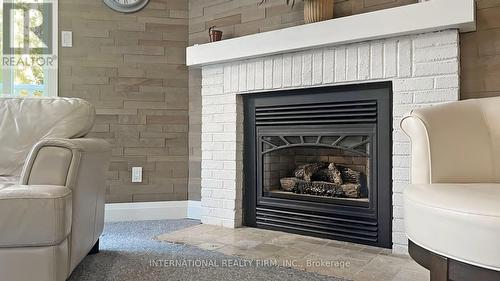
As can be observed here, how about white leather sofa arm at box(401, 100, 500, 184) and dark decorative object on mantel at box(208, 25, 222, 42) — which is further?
dark decorative object on mantel at box(208, 25, 222, 42)

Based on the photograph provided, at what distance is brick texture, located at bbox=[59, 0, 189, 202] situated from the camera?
312 cm

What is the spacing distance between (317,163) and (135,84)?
1528 mm

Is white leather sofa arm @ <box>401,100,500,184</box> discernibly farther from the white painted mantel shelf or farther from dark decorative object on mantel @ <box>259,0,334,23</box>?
dark decorative object on mantel @ <box>259,0,334,23</box>

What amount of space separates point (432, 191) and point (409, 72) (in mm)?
1171

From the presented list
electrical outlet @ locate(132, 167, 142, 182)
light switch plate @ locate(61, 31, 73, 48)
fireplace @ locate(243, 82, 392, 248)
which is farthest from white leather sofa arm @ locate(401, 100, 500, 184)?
light switch plate @ locate(61, 31, 73, 48)

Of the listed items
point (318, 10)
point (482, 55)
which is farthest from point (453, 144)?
point (318, 10)

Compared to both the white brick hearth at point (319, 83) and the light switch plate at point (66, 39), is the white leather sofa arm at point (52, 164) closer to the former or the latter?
the white brick hearth at point (319, 83)

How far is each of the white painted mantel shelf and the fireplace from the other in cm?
30

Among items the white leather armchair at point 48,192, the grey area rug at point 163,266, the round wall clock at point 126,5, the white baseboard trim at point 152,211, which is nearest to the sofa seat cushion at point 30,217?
the white leather armchair at point 48,192

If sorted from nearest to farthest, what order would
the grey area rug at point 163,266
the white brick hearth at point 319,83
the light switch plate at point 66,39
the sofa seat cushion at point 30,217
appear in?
the sofa seat cushion at point 30,217
the grey area rug at point 163,266
the white brick hearth at point 319,83
the light switch plate at point 66,39

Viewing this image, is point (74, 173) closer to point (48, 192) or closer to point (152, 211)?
point (48, 192)

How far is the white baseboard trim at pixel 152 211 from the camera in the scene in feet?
10.3

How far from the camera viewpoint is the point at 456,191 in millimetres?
1181

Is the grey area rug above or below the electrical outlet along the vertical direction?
below
